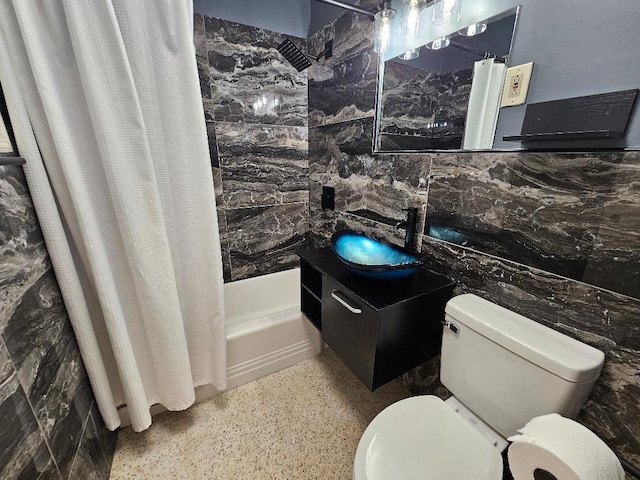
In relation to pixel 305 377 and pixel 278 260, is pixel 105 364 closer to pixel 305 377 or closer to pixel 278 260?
pixel 305 377

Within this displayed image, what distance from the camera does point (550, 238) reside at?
88 cm

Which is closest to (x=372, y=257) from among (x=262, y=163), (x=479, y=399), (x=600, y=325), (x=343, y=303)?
(x=343, y=303)

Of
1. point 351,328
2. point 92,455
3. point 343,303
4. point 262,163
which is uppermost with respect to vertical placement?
point 262,163

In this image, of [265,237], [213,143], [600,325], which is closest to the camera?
[600,325]

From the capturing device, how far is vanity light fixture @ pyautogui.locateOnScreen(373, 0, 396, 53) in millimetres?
1258

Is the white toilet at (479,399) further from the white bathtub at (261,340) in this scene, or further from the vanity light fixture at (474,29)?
the vanity light fixture at (474,29)

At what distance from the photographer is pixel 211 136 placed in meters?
1.82

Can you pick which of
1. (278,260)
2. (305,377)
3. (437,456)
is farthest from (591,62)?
(278,260)

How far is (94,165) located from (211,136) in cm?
97

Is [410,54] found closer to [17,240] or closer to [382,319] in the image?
[382,319]

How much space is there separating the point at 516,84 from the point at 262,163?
1.57 meters

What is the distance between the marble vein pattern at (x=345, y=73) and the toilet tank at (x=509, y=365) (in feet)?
3.95

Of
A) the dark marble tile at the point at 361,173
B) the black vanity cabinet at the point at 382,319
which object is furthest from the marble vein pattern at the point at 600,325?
the dark marble tile at the point at 361,173

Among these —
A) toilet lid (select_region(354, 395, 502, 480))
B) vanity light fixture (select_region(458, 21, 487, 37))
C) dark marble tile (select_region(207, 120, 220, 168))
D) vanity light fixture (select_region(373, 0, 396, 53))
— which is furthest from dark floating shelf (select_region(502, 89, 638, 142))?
dark marble tile (select_region(207, 120, 220, 168))
